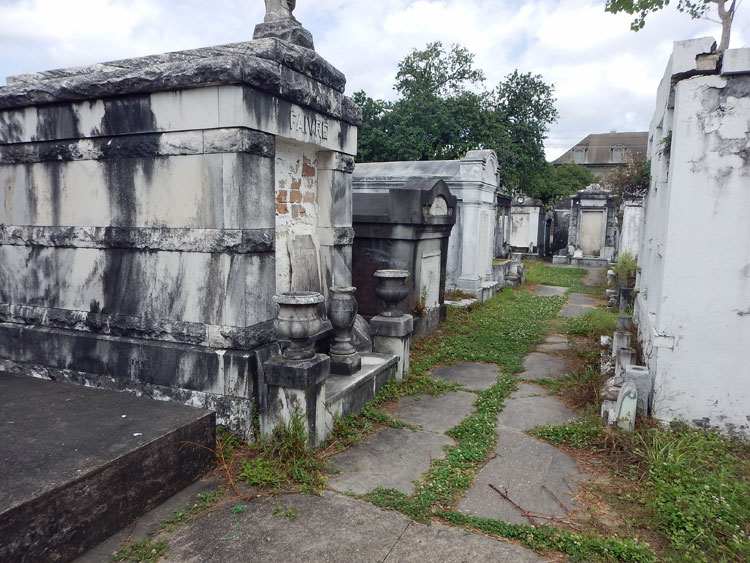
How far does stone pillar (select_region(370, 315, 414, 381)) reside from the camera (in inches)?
206

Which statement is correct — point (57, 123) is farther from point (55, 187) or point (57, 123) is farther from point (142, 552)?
point (142, 552)

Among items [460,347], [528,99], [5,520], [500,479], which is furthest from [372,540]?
[528,99]

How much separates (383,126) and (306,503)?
56.8 feet

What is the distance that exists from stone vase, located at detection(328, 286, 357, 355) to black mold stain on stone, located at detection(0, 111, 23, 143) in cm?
294

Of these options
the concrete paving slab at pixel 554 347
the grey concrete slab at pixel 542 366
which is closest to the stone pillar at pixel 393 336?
the grey concrete slab at pixel 542 366

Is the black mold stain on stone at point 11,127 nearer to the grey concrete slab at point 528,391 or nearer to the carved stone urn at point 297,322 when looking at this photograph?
the carved stone urn at point 297,322

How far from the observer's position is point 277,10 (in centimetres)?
429

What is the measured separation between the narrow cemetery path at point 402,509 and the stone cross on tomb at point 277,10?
11.5 ft

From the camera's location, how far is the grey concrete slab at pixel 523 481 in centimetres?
309

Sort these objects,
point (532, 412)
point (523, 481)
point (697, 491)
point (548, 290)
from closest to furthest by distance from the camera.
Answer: point (697, 491) < point (523, 481) < point (532, 412) < point (548, 290)

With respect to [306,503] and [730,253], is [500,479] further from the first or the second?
[730,253]

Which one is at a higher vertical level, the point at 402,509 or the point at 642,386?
the point at 642,386

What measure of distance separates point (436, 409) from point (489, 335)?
10.3 ft

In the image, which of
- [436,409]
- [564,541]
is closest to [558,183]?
[436,409]
